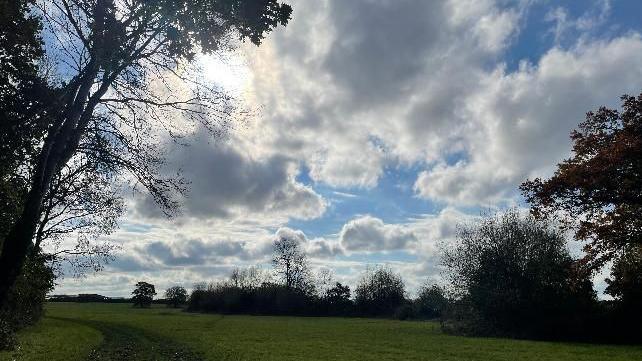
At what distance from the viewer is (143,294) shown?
500 feet

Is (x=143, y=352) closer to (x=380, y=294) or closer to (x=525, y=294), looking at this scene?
(x=525, y=294)

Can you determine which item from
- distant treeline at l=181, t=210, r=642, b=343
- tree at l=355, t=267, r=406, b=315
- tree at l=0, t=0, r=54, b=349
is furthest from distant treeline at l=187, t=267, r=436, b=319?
tree at l=0, t=0, r=54, b=349

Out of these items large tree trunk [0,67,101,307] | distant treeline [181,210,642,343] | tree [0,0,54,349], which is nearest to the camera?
large tree trunk [0,67,101,307]

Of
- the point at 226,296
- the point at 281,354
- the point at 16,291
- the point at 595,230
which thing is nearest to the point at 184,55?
the point at 595,230

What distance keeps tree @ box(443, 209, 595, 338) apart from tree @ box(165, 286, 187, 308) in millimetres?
112616

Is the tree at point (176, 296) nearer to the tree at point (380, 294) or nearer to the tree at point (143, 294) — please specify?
the tree at point (143, 294)

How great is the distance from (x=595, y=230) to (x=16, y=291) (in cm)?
3595

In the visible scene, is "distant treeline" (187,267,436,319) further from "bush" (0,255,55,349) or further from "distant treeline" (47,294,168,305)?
"bush" (0,255,55,349)

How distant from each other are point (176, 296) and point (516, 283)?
121897 mm

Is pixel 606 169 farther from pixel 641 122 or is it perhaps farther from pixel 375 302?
pixel 375 302

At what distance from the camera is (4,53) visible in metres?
15.6

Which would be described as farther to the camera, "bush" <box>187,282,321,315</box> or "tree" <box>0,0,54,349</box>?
"bush" <box>187,282,321,315</box>

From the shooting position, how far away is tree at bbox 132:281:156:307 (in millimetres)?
150975

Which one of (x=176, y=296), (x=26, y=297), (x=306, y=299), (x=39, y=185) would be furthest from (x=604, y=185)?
(x=176, y=296)
